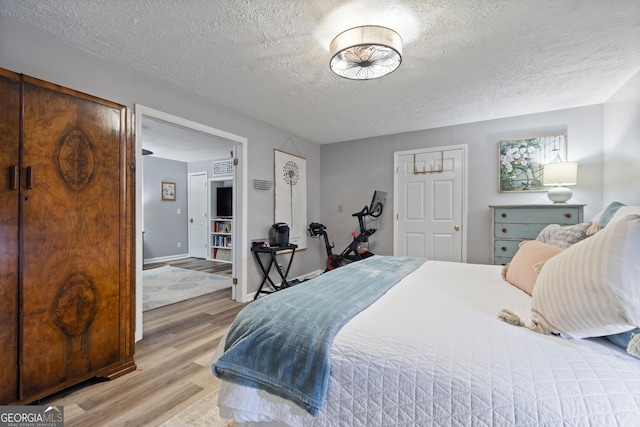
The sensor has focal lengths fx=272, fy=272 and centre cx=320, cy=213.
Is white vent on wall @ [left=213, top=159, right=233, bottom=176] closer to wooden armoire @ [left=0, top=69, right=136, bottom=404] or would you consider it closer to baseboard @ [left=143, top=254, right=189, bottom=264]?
baseboard @ [left=143, top=254, right=189, bottom=264]

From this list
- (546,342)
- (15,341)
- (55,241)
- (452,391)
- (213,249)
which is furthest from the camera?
(213,249)

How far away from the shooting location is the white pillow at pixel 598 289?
849 millimetres

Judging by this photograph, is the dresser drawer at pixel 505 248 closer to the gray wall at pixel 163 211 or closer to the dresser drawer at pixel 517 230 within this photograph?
the dresser drawer at pixel 517 230

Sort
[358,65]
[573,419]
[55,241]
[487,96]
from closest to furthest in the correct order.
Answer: [573,419] < [55,241] < [358,65] < [487,96]

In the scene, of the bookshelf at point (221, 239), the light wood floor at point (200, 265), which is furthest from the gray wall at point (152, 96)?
the bookshelf at point (221, 239)

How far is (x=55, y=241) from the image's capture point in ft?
5.35

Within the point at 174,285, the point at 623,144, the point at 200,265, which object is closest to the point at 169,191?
the point at 200,265

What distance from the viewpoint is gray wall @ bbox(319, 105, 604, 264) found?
3168 millimetres

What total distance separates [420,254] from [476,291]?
265 centimetres

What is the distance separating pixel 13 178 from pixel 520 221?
4217 mm

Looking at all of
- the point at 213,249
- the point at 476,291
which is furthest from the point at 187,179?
the point at 476,291

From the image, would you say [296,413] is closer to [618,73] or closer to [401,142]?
[618,73]

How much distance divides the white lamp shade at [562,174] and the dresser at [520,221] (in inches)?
10.8

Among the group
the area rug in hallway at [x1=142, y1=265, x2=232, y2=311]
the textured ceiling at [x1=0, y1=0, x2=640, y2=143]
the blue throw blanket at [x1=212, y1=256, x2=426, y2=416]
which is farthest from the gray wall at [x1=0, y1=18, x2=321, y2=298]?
the blue throw blanket at [x1=212, y1=256, x2=426, y2=416]
